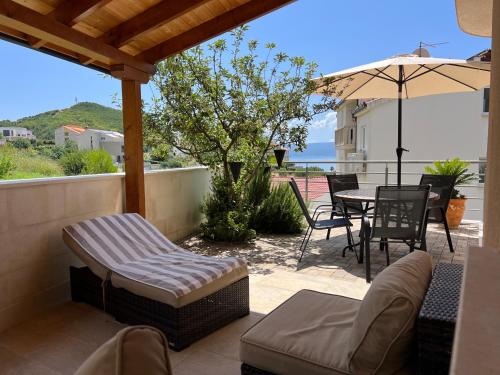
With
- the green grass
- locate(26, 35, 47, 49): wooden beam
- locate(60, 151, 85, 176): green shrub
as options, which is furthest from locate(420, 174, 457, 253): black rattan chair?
the green grass

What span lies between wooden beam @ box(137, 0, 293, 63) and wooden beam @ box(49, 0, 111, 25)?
3.44ft

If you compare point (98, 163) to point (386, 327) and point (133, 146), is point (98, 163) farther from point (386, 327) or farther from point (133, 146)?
point (386, 327)

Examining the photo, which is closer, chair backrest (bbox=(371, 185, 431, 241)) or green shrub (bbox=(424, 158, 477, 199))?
chair backrest (bbox=(371, 185, 431, 241))

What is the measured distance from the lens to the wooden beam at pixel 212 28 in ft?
11.5

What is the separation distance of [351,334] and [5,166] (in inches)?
180

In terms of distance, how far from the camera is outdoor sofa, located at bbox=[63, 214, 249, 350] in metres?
2.59

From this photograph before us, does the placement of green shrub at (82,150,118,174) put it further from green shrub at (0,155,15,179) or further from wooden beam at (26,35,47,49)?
wooden beam at (26,35,47,49)

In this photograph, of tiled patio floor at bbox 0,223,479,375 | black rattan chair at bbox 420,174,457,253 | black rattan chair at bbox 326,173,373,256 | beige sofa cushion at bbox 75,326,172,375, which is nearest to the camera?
beige sofa cushion at bbox 75,326,172,375

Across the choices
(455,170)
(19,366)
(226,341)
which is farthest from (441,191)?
(19,366)

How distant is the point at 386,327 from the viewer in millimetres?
1438

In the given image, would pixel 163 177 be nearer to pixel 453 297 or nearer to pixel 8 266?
pixel 8 266

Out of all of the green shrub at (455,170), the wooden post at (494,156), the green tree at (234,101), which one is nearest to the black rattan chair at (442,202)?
the green shrub at (455,170)

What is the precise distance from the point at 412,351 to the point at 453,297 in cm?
27

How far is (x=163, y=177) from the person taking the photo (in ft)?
17.2
